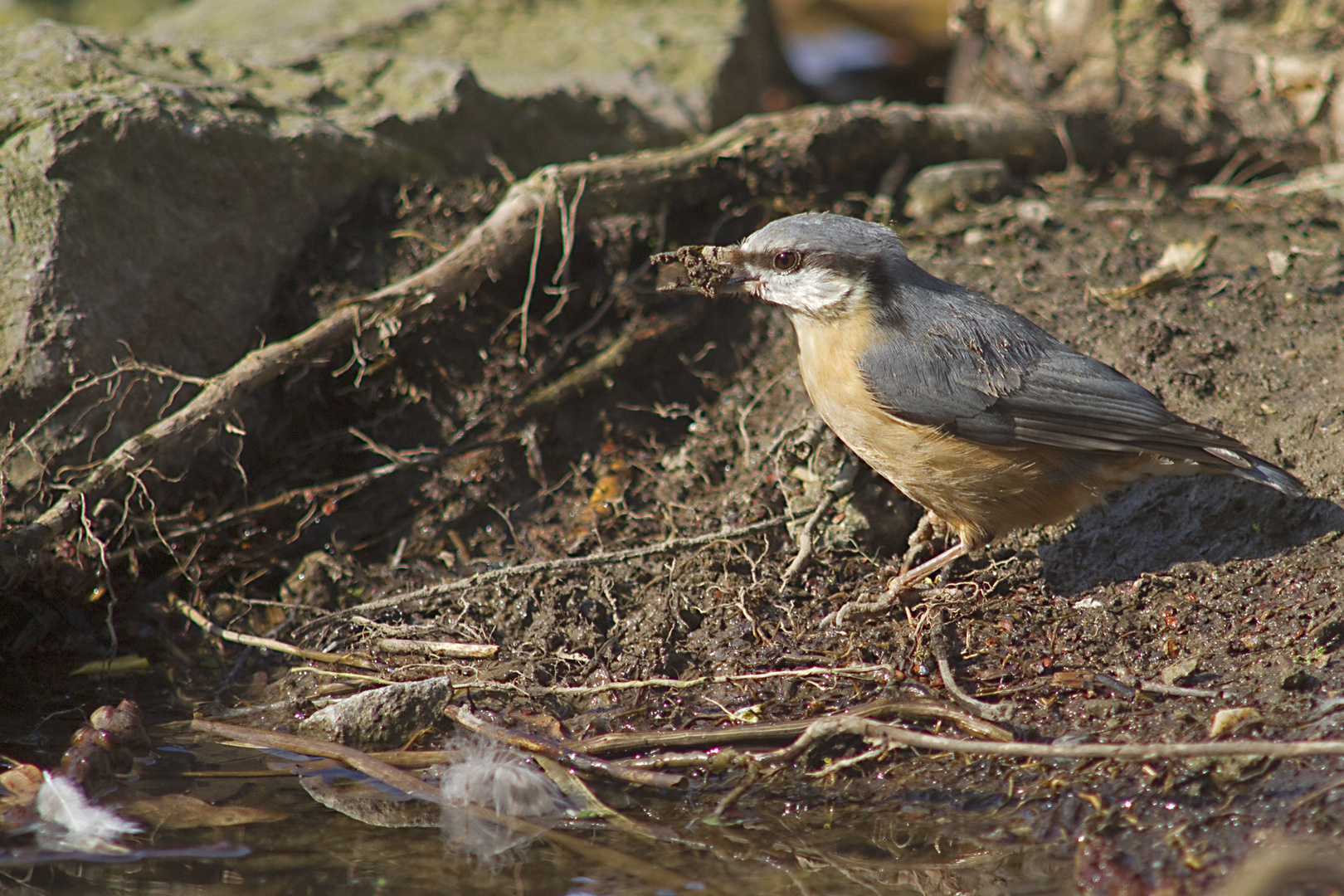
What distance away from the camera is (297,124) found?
472 centimetres

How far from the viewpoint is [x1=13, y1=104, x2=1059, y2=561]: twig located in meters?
3.89

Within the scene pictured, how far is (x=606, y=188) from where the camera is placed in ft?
15.3

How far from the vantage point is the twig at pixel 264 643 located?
3.76 m

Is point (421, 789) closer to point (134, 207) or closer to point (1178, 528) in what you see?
point (134, 207)

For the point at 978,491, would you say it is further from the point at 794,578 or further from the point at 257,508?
the point at 257,508

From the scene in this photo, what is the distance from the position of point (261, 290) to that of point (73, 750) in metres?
2.17

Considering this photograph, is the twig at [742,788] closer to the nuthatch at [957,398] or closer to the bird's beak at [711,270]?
the nuthatch at [957,398]

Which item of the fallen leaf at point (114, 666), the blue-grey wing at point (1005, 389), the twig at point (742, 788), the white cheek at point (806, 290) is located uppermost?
the white cheek at point (806, 290)

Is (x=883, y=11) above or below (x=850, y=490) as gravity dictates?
above

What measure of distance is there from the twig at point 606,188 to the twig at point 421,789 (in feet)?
3.47

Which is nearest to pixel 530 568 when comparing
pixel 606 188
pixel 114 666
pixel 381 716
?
pixel 381 716

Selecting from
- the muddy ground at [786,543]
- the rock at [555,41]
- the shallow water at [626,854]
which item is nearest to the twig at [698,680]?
the muddy ground at [786,543]

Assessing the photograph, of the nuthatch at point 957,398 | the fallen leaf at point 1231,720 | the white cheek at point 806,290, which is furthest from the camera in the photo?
the white cheek at point 806,290

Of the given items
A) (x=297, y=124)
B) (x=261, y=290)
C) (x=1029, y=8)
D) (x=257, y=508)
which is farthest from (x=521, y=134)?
(x=1029, y=8)
